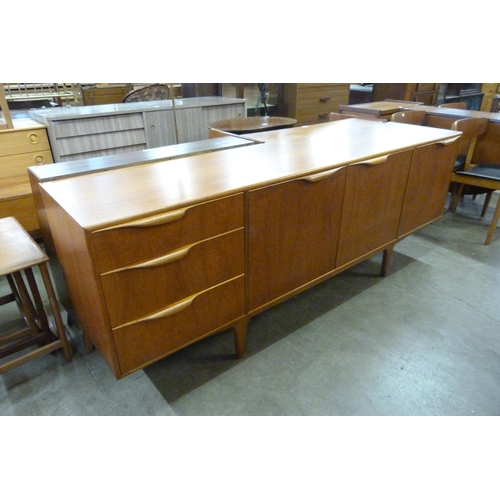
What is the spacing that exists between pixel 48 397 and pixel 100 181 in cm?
83

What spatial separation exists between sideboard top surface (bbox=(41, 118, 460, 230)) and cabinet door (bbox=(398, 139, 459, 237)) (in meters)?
0.06

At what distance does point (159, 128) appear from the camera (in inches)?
106

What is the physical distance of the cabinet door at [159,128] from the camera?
2.63 meters

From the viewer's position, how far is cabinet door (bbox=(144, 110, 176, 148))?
263cm

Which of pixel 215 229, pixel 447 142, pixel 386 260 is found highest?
pixel 447 142

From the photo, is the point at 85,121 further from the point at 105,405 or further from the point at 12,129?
the point at 105,405

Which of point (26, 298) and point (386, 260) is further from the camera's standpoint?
point (386, 260)

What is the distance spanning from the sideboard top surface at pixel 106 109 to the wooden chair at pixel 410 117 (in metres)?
1.27

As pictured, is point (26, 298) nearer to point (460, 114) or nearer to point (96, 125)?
point (96, 125)

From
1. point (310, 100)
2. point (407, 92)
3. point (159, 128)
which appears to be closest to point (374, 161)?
point (159, 128)

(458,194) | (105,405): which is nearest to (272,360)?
(105,405)

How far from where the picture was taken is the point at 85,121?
2.33 m

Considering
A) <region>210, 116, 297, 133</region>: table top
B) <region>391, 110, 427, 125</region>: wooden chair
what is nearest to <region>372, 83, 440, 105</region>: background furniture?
<region>391, 110, 427, 125</region>: wooden chair

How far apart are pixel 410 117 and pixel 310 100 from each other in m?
1.14
